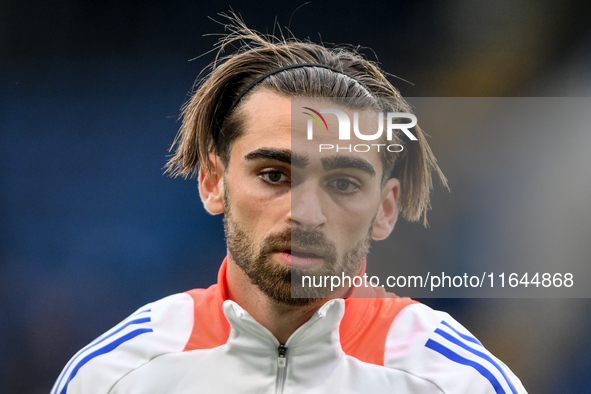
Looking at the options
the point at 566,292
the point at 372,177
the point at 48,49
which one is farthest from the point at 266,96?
the point at 566,292

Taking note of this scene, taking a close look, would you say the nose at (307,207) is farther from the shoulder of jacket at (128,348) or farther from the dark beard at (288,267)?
the shoulder of jacket at (128,348)

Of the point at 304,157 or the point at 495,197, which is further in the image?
Answer: the point at 495,197

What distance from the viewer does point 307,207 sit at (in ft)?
3.64

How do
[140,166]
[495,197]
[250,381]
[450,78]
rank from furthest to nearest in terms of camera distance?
→ [140,166] → [450,78] → [495,197] → [250,381]

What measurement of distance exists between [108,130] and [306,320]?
0.92 m

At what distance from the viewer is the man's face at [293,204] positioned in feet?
3.68

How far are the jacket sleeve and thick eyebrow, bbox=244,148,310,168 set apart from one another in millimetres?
432

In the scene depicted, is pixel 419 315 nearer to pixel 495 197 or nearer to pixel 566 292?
pixel 495 197

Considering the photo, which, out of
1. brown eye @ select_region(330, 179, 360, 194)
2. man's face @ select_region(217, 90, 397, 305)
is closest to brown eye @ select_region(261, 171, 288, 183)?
man's face @ select_region(217, 90, 397, 305)

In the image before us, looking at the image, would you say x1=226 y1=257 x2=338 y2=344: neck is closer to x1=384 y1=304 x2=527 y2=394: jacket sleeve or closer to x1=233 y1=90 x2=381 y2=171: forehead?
x1=384 y1=304 x2=527 y2=394: jacket sleeve

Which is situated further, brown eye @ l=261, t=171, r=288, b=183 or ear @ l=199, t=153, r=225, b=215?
ear @ l=199, t=153, r=225, b=215

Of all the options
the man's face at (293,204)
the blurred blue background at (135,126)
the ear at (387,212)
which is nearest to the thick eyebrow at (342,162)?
the man's face at (293,204)

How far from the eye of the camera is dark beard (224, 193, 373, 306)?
112cm

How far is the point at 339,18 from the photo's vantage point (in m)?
1.60
